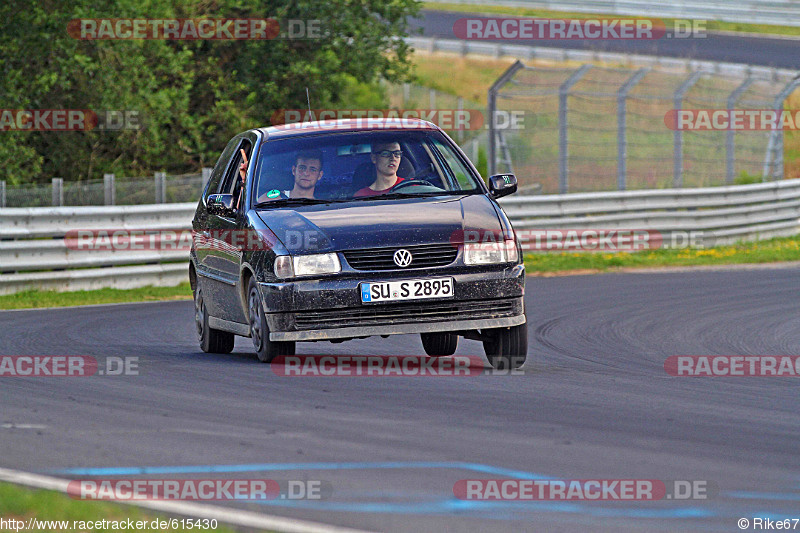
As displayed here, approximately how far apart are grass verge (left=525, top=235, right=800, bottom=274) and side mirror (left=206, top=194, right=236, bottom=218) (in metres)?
10.9

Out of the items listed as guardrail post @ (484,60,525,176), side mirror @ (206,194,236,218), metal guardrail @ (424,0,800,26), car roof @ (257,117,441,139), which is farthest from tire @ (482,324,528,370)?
metal guardrail @ (424,0,800,26)

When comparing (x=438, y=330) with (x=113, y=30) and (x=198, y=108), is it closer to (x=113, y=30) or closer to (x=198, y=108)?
(x=113, y=30)

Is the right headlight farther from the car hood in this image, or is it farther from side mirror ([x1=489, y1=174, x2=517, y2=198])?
side mirror ([x1=489, y1=174, x2=517, y2=198])

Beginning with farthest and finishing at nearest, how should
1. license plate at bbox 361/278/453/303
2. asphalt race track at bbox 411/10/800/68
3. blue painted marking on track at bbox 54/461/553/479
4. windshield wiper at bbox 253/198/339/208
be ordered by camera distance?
asphalt race track at bbox 411/10/800/68
windshield wiper at bbox 253/198/339/208
license plate at bbox 361/278/453/303
blue painted marking on track at bbox 54/461/553/479

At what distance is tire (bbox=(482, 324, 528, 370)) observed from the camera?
9.05 m

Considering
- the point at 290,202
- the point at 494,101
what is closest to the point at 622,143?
the point at 494,101

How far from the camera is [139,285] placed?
Answer: 18.4m

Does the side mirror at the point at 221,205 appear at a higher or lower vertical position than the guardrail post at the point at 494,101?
lower

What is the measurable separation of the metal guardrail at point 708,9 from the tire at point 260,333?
37.6 meters

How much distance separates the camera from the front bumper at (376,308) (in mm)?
8664

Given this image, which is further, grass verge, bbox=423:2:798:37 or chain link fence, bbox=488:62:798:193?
grass verge, bbox=423:2:798:37

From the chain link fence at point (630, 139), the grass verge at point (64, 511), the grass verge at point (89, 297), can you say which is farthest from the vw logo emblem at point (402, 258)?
the chain link fence at point (630, 139)

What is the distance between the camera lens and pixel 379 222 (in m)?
8.90

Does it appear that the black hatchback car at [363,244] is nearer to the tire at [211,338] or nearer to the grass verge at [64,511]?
the tire at [211,338]
